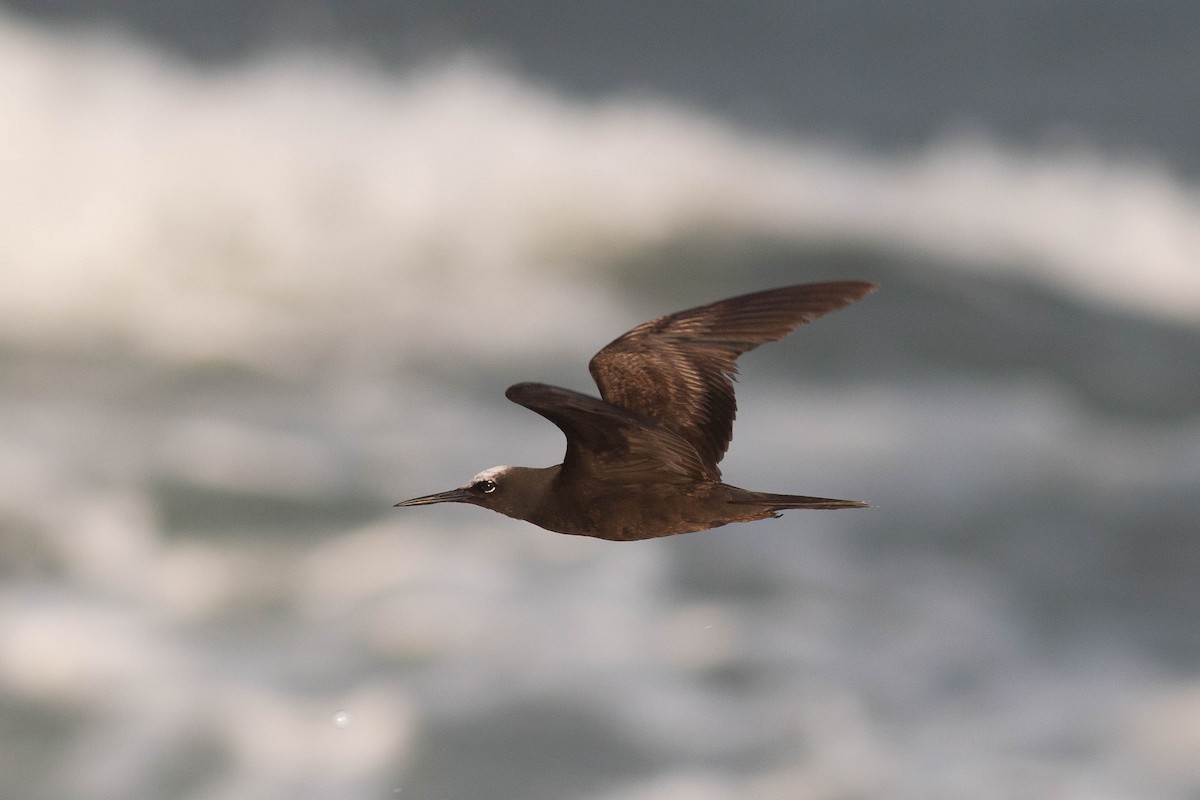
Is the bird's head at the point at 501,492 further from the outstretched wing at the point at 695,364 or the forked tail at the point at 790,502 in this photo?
the forked tail at the point at 790,502

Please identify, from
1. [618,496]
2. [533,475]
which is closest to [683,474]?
[618,496]

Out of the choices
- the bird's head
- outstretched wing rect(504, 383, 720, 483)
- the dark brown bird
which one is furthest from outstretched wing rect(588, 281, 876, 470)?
the bird's head

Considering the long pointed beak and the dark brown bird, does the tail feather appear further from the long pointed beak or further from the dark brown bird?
the long pointed beak

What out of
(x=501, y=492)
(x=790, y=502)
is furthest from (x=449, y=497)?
(x=790, y=502)

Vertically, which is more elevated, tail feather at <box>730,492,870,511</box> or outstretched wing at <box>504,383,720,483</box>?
outstretched wing at <box>504,383,720,483</box>

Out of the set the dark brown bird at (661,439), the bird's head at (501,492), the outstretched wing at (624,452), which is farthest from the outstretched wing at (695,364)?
the bird's head at (501,492)

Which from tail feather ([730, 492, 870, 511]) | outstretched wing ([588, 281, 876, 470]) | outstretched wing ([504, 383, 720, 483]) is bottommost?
tail feather ([730, 492, 870, 511])

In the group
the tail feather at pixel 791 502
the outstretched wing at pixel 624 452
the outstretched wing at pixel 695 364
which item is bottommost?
the tail feather at pixel 791 502
